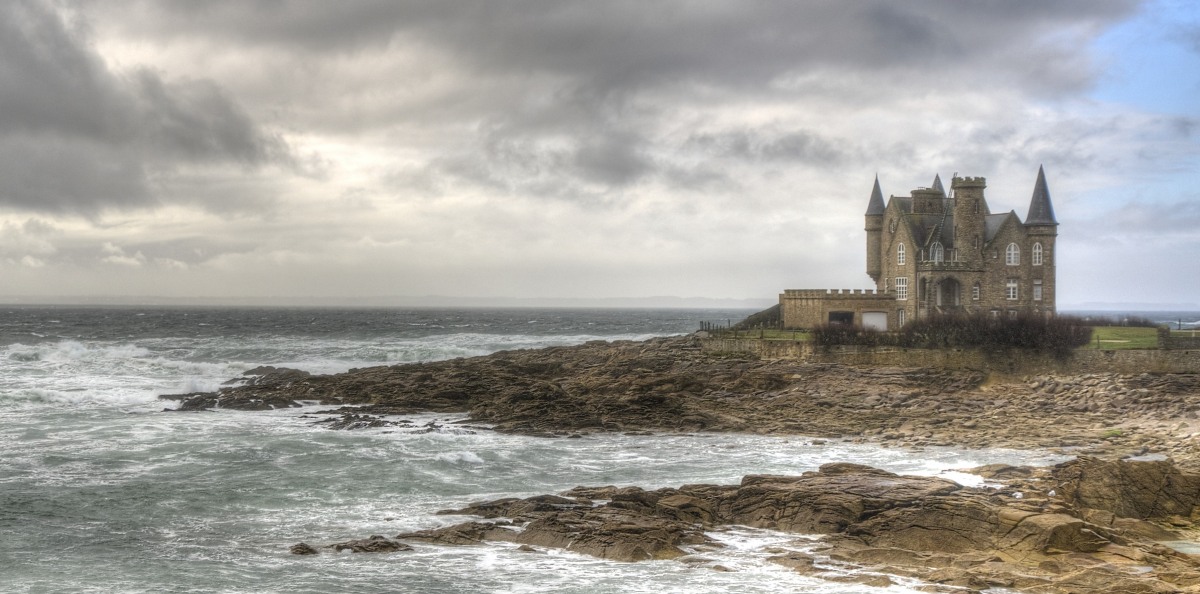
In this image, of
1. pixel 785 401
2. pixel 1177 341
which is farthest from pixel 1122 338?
pixel 785 401

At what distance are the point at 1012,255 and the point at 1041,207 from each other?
9.73ft

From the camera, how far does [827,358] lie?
39562 millimetres

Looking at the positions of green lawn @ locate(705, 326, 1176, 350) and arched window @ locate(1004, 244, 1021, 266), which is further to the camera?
arched window @ locate(1004, 244, 1021, 266)

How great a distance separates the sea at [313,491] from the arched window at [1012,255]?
92.6ft

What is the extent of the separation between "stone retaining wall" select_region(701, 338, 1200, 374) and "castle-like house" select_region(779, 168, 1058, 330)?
8.96 metres

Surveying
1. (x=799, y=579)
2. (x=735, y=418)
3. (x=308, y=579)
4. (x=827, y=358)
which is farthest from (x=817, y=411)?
(x=308, y=579)

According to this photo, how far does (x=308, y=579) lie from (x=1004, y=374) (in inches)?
1179

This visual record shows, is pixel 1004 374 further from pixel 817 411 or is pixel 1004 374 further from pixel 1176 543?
pixel 1176 543

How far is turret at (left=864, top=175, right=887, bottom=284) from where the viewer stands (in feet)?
180

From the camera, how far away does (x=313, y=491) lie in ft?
63.4

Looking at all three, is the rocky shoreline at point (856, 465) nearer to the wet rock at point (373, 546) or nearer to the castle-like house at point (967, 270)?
the wet rock at point (373, 546)

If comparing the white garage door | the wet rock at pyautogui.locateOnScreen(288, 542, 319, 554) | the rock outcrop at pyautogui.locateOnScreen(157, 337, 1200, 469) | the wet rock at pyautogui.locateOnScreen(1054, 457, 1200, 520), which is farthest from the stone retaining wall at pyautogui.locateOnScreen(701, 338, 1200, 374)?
the wet rock at pyautogui.locateOnScreen(288, 542, 319, 554)

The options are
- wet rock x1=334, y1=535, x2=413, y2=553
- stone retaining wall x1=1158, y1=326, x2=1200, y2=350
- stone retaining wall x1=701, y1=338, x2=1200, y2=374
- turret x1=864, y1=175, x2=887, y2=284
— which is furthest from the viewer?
turret x1=864, y1=175, x2=887, y2=284

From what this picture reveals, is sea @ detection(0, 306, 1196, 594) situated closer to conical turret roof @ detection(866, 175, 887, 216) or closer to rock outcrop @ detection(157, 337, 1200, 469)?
Result: rock outcrop @ detection(157, 337, 1200, 469)
